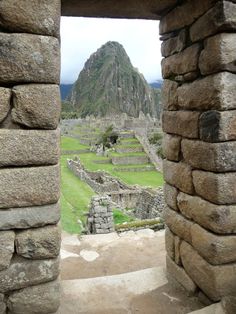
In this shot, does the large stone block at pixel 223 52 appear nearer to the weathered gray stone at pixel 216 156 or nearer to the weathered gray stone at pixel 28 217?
the weathered gray stone at pixel 216 156

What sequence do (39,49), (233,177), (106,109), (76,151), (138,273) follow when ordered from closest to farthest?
(39,49) < (233,177) < (138,273) < (76,151) < (106,109)

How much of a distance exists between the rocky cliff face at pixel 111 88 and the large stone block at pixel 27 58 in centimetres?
15843

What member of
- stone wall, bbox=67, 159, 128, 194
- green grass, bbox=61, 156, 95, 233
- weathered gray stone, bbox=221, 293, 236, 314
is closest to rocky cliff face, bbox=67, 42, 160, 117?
stone wall, bbox=67, 159, 128, 194

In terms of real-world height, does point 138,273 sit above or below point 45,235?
below

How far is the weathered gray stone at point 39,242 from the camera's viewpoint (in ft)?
9.78

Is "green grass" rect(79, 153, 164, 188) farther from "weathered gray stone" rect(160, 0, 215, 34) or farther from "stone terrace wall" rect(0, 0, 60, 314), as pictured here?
"stone terrace wall" rect(0, 0, 60, 314)

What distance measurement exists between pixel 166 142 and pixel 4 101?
7.18 feet

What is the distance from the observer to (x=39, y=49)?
2891 millimetres

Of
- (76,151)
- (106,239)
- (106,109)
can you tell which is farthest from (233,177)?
(106,109)

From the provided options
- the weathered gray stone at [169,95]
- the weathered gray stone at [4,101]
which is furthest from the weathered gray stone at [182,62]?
the weathered gray stone at [4,101]

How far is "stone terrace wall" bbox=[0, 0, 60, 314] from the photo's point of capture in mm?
2861

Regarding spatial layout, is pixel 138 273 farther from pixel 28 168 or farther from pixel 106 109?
pixel 106 109

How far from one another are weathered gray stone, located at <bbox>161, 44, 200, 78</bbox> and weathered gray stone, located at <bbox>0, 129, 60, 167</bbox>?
1.64 metres

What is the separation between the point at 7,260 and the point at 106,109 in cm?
16216
